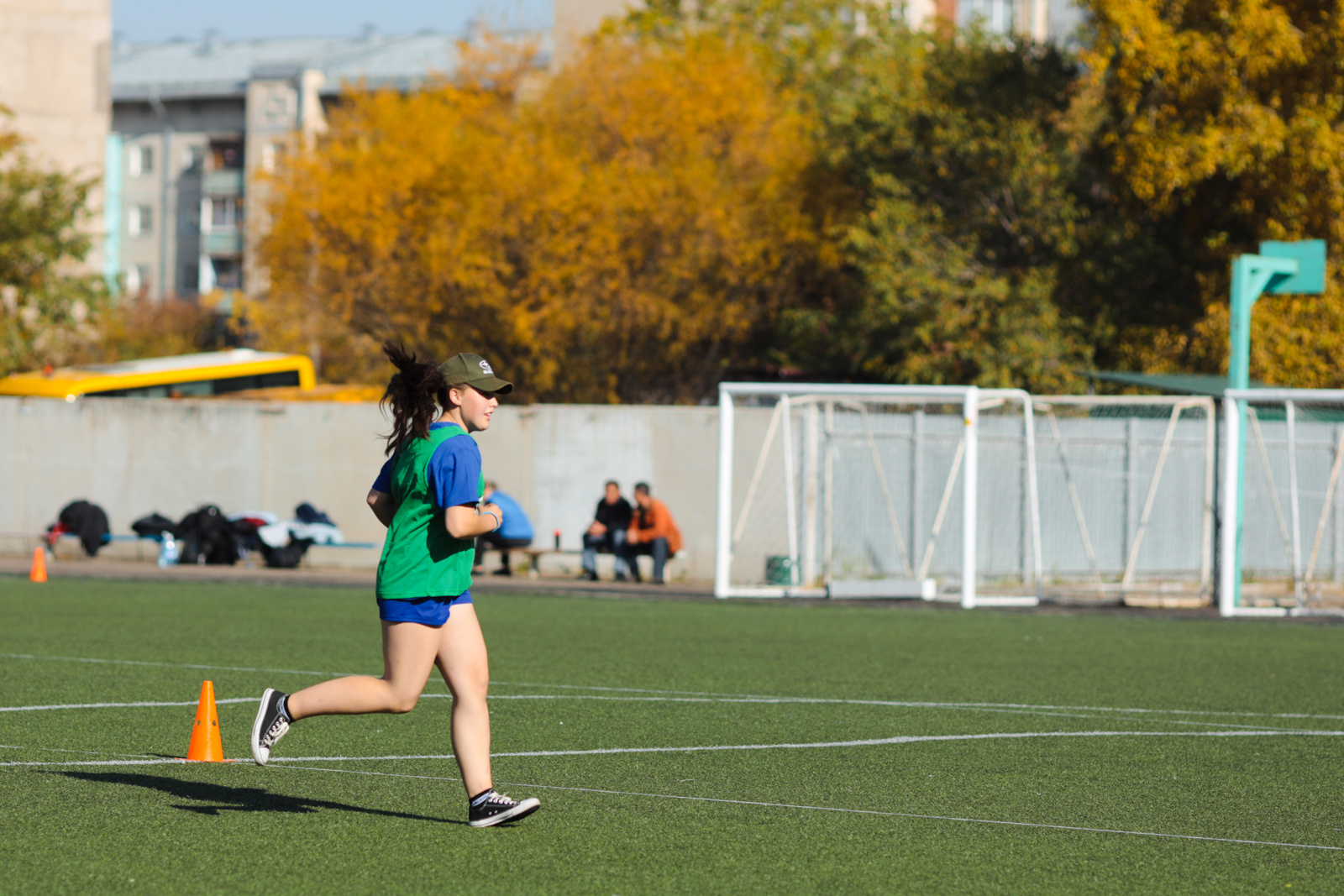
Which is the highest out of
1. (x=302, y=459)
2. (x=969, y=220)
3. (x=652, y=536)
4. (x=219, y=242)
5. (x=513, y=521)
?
(x=219, y=242)

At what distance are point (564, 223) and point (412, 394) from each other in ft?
102

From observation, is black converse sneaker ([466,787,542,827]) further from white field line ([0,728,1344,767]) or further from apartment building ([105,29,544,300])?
apartment building ([105,29,544,300])

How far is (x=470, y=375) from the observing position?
6.56 metres

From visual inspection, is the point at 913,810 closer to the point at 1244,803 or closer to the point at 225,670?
the point at 1244,803

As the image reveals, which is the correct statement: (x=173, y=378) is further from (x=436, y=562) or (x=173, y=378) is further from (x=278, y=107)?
(x=278, y=107)

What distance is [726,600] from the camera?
22.1 metres

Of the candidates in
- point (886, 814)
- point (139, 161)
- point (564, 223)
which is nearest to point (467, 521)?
point (886, 814)

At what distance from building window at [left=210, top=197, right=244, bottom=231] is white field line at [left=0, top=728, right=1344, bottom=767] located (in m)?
75.5

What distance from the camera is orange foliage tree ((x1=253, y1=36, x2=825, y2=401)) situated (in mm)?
37312

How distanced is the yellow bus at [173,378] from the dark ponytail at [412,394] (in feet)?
81.7

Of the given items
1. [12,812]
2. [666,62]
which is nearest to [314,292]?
[666,62]

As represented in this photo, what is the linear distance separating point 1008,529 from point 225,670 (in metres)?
13.1

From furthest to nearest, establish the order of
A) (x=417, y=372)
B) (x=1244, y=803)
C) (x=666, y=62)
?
(x=666, y=62) → (x=1244, y=803) → (x=417, y=372)

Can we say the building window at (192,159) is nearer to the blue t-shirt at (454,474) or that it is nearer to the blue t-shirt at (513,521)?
the blue t-shirt at (513,521)
